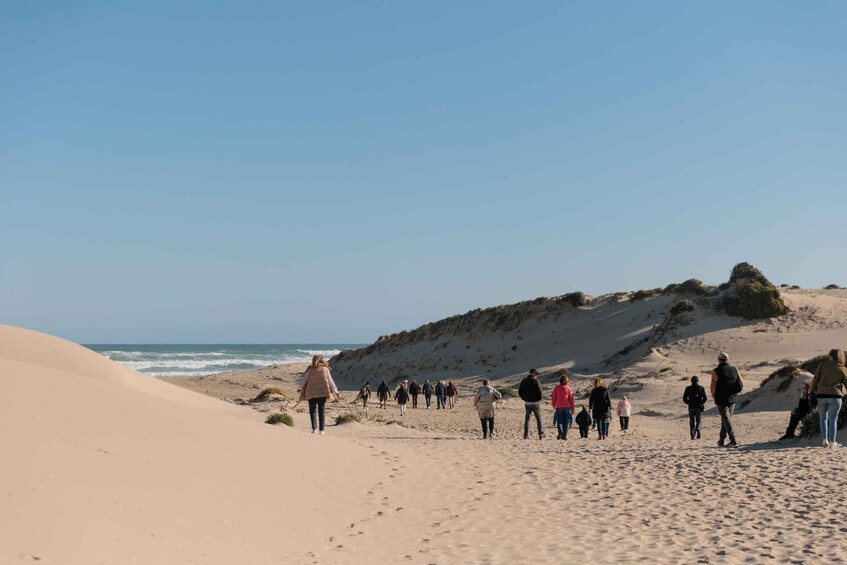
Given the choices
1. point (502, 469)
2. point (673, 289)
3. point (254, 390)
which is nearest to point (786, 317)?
point (673, 289)

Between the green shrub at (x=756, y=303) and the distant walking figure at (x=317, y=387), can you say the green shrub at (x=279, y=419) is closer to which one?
the distant walking figure at (x=317, y=387)

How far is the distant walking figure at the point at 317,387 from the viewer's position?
52.5 feet

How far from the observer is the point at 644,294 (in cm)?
5900

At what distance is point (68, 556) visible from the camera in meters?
5.80

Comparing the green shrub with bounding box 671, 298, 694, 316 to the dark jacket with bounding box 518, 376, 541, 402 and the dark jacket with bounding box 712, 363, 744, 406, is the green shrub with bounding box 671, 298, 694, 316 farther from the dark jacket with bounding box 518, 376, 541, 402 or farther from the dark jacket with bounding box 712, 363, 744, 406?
the dark jacket with bounding box 712, 363, 744, 406

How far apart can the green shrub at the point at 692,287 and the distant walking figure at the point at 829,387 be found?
128 feet

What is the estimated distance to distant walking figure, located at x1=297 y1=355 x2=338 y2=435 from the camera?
16.0m

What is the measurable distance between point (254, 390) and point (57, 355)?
113 ft

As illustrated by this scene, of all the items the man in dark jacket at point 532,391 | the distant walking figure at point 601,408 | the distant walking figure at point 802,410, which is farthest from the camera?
the distant walking figure at point 601,408

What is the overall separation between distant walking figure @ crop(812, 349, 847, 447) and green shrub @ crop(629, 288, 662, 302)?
44862 mm

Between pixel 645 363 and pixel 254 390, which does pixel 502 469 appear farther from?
pixel 254 390

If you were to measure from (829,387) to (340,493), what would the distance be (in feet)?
30.2

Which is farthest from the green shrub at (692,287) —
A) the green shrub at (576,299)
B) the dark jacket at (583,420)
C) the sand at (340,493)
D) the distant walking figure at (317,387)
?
the distant walking figure at (317,387)

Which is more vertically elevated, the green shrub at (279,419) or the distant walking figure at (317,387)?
the distant walking figure at (317,387)
